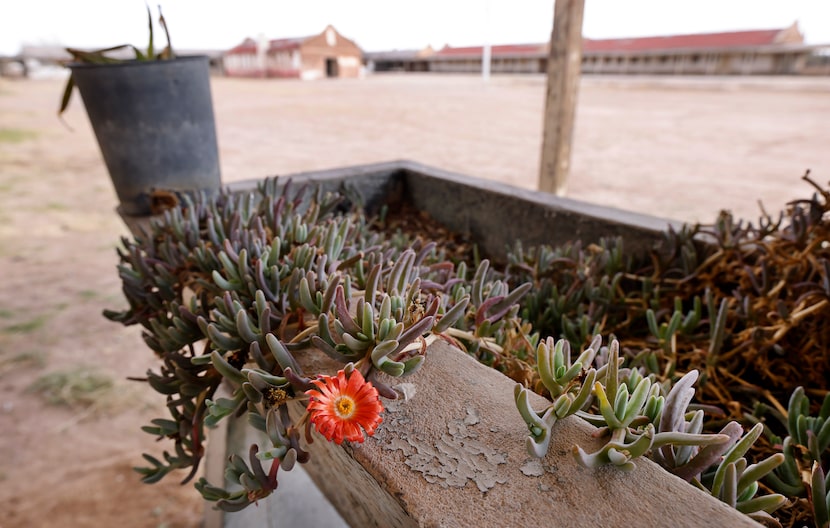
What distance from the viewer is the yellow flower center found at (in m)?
0.63

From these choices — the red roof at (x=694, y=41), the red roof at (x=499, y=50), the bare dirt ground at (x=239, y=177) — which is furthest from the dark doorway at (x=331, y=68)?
the red roof at (x=694, y=41)

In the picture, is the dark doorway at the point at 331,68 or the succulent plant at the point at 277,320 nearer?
the succulent plant at the point at 277,320

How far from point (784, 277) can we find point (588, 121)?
10.2 m

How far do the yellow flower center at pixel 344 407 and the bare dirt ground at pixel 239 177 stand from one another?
191cm

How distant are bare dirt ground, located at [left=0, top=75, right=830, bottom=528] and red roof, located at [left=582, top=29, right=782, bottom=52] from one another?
289 cm

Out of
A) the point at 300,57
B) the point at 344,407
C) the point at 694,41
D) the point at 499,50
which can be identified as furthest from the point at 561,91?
the point at 300,57

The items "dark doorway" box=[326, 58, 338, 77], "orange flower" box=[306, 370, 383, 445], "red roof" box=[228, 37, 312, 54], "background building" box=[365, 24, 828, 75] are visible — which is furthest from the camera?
"dark doorway" box=[326, 58, 338, 77]

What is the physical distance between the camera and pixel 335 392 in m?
0.64

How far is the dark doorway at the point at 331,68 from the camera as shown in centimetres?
2850

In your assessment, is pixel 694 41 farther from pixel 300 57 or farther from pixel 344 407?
pixel 344 407

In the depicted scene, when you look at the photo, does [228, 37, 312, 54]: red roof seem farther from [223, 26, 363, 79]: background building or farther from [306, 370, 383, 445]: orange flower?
[306, 370, 383, 445]: orange flower

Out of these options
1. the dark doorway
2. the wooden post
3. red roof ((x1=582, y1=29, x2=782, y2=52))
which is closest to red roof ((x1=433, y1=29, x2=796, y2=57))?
Answer: red roof ((x1=582, y1=29, x2=782, y2=52))

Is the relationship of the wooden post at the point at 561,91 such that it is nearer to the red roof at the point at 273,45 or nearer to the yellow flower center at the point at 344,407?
the yellow flower center at the point at 344,407

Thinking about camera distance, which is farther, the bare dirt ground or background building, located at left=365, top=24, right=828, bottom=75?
background building, located at left=365, top=24, right=828, bottom=75
